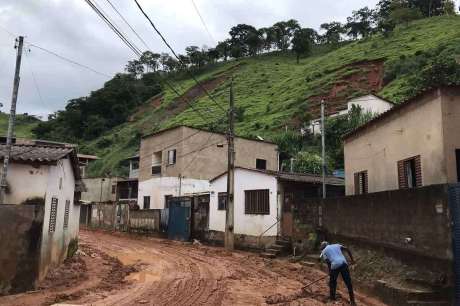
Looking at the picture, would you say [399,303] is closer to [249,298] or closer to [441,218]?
[441,218]

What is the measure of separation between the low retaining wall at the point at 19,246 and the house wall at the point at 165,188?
22.4 m

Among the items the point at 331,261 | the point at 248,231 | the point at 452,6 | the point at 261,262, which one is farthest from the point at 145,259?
the point at 452,6

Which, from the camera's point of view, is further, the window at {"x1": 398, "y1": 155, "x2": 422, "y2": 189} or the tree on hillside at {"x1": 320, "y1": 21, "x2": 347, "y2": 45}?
the tree on hillside at {"x1": 320, "y1": 21, "x2": 347, "y2": 45}

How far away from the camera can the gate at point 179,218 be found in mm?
27484

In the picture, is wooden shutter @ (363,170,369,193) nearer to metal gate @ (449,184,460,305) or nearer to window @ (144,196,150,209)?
metal gate @ (449,184,460,305)

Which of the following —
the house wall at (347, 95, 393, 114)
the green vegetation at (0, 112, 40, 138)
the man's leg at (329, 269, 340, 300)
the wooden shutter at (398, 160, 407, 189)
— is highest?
the green vegetation at (0, 112, 40, 138)

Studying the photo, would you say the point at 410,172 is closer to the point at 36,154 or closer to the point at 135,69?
the point at 36,154

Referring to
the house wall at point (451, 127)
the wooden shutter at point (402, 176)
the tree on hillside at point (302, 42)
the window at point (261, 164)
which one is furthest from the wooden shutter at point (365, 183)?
the tree on hillside at point (302, 42)

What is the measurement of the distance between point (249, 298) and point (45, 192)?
5.91 metres

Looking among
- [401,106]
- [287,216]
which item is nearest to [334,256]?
[401,106]

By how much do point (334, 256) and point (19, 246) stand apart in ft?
24.1

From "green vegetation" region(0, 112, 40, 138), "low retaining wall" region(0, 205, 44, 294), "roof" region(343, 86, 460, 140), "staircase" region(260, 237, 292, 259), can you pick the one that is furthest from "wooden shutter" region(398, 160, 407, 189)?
"green vegetation" region(0, 112, 40, 138)

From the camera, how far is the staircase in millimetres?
19597

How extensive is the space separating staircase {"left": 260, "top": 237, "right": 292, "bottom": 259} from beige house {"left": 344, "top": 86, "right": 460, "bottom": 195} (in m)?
3.67
